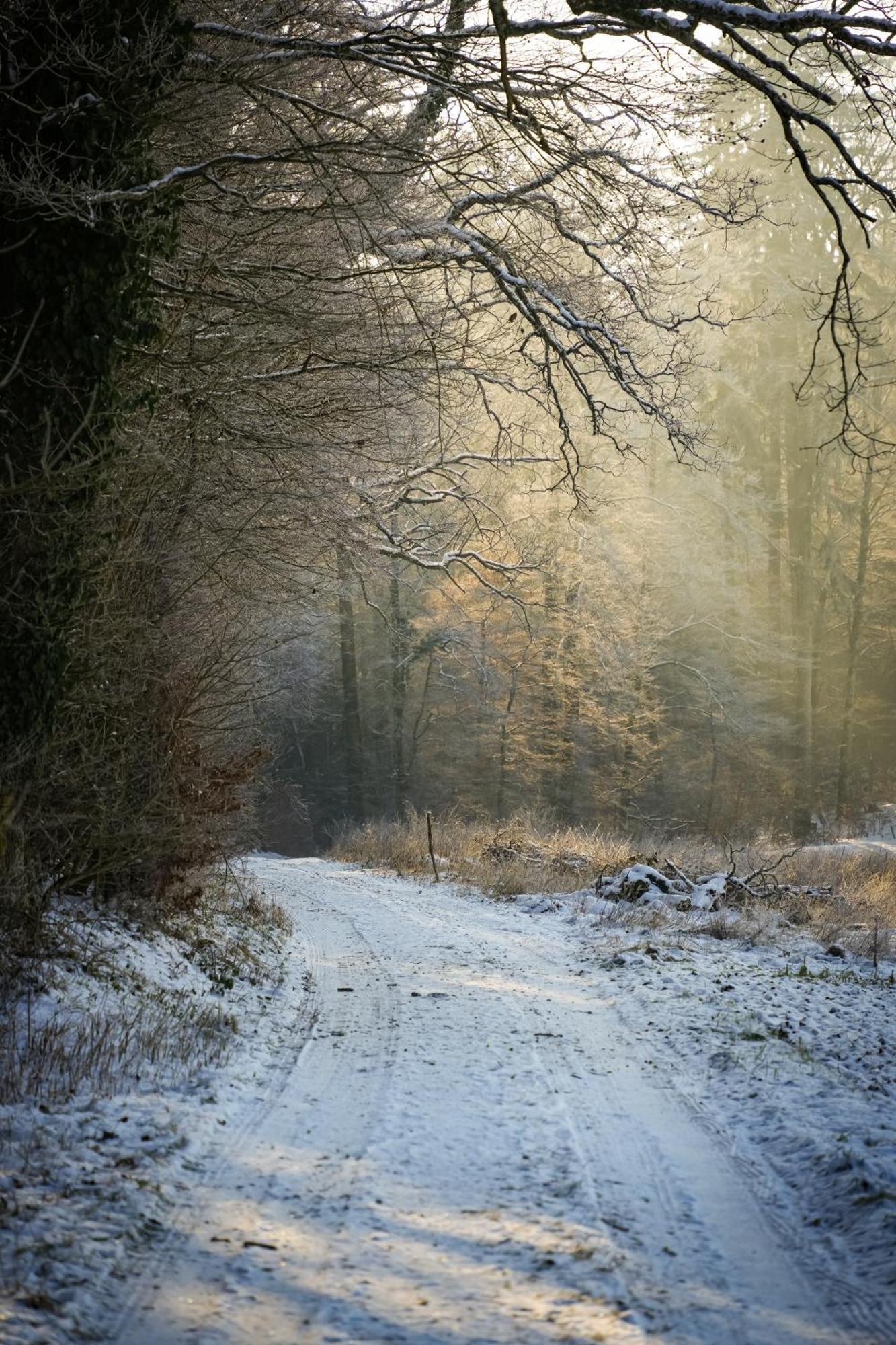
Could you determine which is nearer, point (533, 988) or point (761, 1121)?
point (761, 1121)

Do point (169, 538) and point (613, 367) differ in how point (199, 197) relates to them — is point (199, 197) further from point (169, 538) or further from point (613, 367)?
point (613, 367)

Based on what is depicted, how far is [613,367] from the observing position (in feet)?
29.1

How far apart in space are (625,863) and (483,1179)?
1026 cm

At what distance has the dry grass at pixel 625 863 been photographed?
11516mm

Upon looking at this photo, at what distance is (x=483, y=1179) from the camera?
4.23m

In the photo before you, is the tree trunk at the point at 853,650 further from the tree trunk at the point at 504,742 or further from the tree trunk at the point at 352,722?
the tree trunk at the point at 352,722

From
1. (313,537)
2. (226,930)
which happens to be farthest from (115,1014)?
(313,537)

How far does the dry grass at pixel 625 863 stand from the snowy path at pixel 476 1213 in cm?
523

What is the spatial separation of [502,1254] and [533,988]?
174 inches

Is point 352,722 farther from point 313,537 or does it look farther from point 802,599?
point 313,537

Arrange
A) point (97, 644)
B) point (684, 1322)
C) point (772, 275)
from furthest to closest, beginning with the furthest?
point (772, 275) → point (97, 644) → point (684, 1322)

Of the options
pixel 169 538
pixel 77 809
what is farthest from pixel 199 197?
pixel 77 809

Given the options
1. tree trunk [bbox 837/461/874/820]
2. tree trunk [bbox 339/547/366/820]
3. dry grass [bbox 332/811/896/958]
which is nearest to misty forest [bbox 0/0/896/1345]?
dry grass [bbox 332/811/896/958]

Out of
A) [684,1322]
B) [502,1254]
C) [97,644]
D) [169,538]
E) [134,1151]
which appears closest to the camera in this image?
[684,1322]
